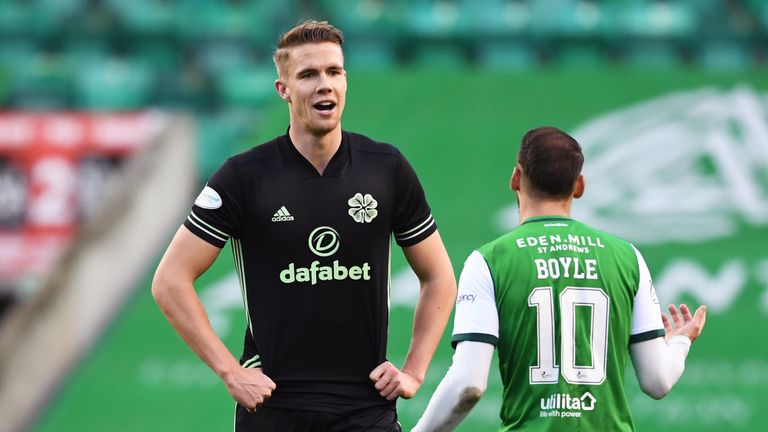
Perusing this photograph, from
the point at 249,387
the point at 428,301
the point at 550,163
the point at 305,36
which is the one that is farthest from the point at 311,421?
the point at 305,36

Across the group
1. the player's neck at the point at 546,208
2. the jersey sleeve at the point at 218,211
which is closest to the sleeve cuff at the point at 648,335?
the player's neck at the point at 546,208

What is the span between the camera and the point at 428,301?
430 centimetres

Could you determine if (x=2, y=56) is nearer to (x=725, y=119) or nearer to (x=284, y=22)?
(x=284, y=22)

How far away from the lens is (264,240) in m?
4.11

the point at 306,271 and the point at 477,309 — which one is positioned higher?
the point at 306,271

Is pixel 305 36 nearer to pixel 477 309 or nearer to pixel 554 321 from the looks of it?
pixel 477 309

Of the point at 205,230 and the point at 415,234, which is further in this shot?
the point at 415,234

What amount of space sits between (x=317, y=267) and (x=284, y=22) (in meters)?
8.80

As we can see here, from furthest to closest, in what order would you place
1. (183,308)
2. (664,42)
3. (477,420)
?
1. (664,42)
2. (477,420)
3. (183,308)

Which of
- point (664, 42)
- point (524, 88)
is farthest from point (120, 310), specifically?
point (664, 42)

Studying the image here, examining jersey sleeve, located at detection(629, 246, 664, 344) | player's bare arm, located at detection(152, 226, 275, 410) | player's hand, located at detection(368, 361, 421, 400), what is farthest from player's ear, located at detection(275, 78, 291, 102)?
jersey sleeve, located at detection(629, 246, 664, 344)

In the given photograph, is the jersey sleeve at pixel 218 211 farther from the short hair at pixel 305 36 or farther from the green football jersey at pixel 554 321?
the green football jersey at pixel 554 321

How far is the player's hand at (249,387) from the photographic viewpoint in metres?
3.97

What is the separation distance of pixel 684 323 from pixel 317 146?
133cm
